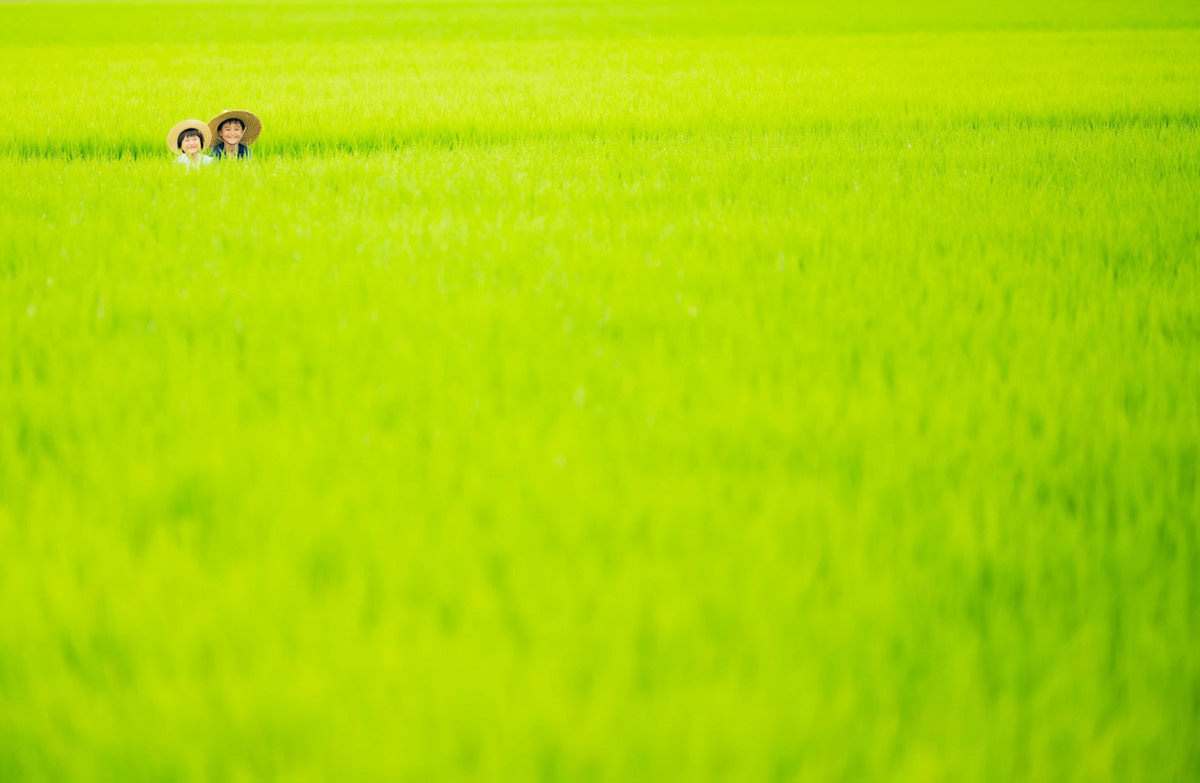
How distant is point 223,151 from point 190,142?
0.98 feet

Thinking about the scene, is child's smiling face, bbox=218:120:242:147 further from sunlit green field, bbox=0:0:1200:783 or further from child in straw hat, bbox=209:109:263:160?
sunlit green field, bbox=0:0:1200:783

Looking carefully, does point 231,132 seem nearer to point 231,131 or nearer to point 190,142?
point 231,131

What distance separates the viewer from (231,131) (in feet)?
21.6

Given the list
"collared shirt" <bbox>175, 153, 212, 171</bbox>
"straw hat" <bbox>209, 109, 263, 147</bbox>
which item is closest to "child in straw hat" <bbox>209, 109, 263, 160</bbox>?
"straw hat" <bbox>209, 109, 263, 147</bbox>

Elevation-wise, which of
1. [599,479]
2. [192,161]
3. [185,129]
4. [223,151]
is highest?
[185,129]

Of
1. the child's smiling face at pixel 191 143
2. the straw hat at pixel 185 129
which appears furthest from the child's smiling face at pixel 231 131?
the child's smiling face at pixel 191 143

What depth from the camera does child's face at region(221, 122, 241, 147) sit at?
6.58 m

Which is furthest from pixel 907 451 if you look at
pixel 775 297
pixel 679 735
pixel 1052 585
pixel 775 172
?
pixel 775 172

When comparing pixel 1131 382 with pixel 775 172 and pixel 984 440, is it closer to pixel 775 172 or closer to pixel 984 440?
pixel 984 440

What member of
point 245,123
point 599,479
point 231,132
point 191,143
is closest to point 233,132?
point 231,132

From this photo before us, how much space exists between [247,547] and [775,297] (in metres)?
2.29

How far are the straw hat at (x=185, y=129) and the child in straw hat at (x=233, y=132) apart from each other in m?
0.08

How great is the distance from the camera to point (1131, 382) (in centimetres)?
257

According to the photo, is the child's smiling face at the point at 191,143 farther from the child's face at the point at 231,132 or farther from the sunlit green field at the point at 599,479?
the sunlit green field at the point at 599,479
